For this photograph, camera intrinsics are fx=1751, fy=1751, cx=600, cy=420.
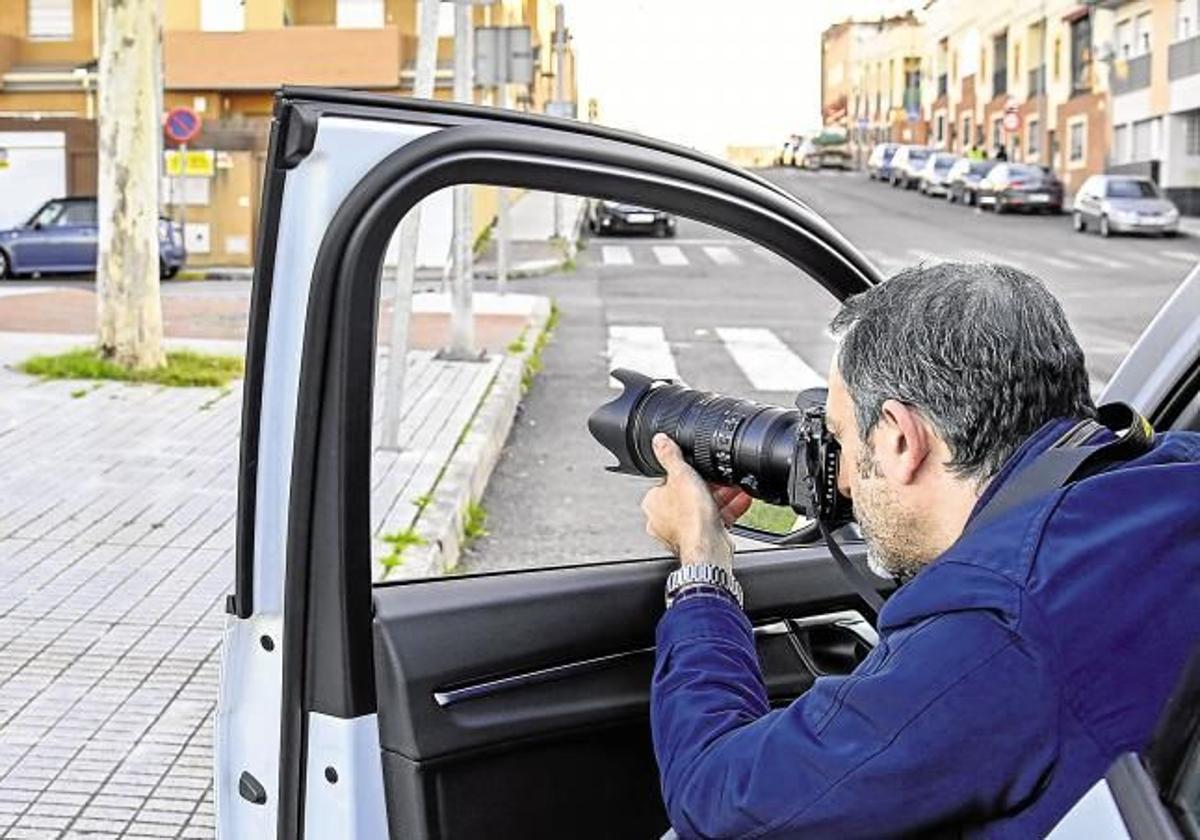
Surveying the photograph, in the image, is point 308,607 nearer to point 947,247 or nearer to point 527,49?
point 527,49

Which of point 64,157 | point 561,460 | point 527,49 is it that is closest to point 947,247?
point 64,157

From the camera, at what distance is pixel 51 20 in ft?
117

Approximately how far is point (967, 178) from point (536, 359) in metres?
36.1

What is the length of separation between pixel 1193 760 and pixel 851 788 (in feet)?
1.06

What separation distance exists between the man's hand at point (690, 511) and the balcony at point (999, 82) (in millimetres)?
64434

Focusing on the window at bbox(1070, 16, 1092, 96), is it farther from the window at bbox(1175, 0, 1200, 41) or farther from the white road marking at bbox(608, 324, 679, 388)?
the white road marking at bbox(608, 324, 679, 388)

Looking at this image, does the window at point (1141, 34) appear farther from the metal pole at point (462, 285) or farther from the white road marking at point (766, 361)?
the metal pole at point (462, 285)

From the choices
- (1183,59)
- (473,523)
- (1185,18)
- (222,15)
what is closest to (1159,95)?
(1183,59)

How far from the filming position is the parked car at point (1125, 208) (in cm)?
3494

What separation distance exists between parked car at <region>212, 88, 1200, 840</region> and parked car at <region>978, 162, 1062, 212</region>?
4236cm

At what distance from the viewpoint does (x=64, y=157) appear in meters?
31.5

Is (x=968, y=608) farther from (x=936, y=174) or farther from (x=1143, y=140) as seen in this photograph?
(x=936, y=174)

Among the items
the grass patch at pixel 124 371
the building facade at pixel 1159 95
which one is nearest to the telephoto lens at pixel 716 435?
the grass patch at pixel 124 371

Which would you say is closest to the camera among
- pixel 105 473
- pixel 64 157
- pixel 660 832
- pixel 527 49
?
pixel 660 832
